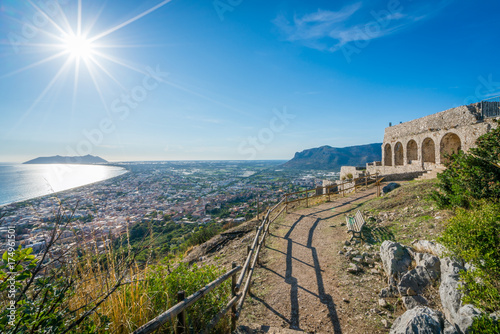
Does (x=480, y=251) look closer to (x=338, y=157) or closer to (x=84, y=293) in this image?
(x=84, y=293)

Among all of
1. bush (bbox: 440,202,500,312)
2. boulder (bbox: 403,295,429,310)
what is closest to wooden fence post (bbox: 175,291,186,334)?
bush (bbox: 440,202,500,312)

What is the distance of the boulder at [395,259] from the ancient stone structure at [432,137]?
6473mm

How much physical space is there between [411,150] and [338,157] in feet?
207

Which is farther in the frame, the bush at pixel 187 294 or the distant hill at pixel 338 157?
the distant hill at pixel 338 157

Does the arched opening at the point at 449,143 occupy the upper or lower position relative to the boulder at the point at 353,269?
upper

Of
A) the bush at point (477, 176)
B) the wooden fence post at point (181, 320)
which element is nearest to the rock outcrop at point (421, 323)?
the wooden fence post at point (181, 320)

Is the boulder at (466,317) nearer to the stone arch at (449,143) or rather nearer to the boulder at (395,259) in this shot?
the boulder at (395,259)

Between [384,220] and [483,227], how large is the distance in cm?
448

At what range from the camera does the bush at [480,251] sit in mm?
2467

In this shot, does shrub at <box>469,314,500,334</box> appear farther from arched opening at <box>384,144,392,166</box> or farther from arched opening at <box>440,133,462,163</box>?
arched opening at <box>384,144,392,166</box>

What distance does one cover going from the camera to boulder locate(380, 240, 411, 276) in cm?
405

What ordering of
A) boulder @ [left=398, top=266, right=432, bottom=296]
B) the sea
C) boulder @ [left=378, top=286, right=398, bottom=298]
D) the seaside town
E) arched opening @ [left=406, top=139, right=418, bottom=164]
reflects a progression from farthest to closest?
arched opening @ [left=406, top=139, right=418, bottom=164], boulder @ [left=378, top=286, right=398, bottom=298], boulder @ [left=398, top=266, right=432, bottom=296], the sea, the seaside town

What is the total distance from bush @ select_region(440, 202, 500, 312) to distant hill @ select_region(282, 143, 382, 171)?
222ft

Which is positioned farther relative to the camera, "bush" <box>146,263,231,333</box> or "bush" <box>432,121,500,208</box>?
"bush" <box>432,121,500,208</box>
